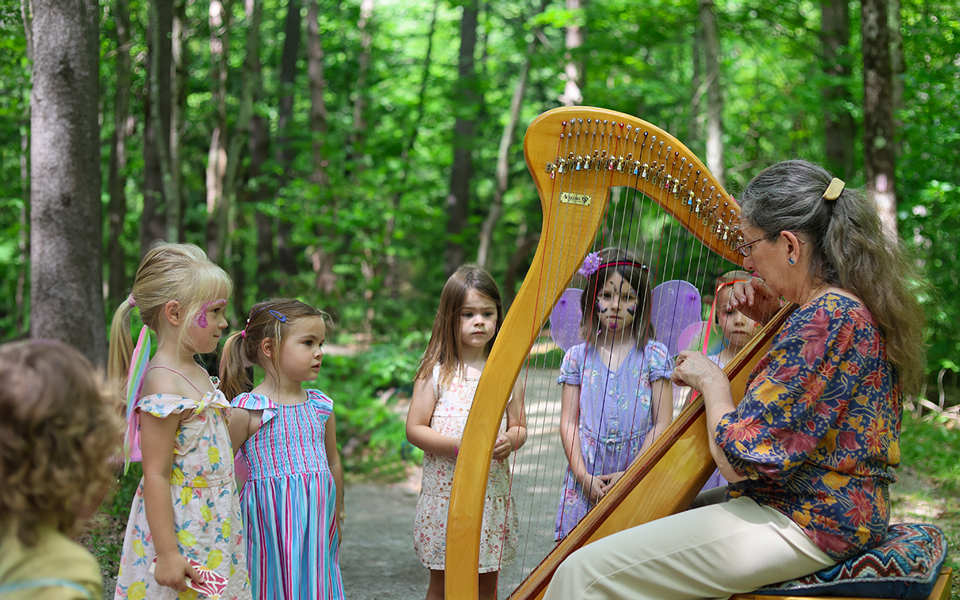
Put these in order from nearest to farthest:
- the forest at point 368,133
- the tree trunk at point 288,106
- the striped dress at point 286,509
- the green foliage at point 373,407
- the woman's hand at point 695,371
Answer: the woman's hand at point 695,371, the striped dress at point 286,509, the forest at point 368,133, the green foliage at point 373,407, the tree trunk at point 288,106

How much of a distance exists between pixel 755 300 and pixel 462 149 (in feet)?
24.9

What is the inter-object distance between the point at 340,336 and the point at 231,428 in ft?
17.6

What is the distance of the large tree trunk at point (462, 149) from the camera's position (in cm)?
885

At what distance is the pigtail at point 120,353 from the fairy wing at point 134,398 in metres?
0.02

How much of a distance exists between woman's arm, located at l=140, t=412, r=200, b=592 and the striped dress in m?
0.35

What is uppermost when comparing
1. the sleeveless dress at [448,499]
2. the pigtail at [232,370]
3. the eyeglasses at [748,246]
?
the eyeglasses at [748,246]

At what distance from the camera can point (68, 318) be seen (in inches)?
143

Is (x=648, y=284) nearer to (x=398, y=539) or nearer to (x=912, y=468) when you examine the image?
(x=398, y=539)

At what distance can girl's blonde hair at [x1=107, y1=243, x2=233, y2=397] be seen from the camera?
6.44ft

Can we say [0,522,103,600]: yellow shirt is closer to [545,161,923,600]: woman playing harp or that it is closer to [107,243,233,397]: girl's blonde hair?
[107,243,233,397]: girl's blonde hair

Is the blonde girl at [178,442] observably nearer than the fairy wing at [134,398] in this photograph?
Yes

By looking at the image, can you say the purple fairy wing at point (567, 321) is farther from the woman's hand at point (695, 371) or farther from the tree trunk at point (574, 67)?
the tree trunk at point (574, 67)

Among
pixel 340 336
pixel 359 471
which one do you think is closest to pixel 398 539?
pixel 359 471

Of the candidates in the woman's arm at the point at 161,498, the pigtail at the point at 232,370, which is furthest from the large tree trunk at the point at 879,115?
the woman's arm at the point at 161,498
